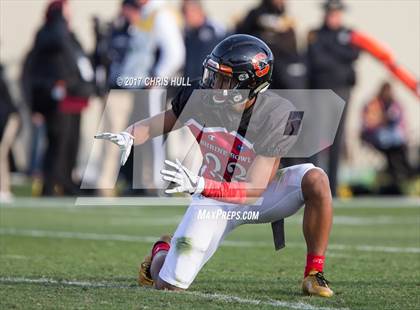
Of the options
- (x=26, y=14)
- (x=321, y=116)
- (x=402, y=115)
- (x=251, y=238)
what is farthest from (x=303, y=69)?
(x=26, y=14)

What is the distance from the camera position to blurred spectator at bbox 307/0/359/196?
13.6 m

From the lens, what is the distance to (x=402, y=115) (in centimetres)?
1652

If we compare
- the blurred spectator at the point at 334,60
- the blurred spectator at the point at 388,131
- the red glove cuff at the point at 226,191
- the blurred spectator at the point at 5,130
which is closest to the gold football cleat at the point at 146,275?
the red glove cuff at the point at 226,191

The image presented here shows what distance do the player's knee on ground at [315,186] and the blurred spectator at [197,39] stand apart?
8129 millimetres

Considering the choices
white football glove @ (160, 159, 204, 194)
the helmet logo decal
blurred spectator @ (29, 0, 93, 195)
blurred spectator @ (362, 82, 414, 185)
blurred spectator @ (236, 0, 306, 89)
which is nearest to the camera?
white football glove @ (160, 159, 204, 194)

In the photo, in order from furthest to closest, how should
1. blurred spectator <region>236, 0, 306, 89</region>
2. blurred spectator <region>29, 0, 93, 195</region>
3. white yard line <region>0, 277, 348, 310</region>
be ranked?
blurred spectator <region>29, 0, 93, 195</region>, blurred spectator <region>236, 0, 306, 89</region>, white yard line <region>0, 277, 348, 310</region>

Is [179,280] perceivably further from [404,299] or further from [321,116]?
[321,116]

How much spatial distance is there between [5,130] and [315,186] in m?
8.64

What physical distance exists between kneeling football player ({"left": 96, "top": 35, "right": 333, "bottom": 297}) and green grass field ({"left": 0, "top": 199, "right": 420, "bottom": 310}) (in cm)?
20

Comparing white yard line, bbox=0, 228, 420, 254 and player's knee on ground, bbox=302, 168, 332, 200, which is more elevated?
player's knee on ground, bbox=302, 168, 332, 200

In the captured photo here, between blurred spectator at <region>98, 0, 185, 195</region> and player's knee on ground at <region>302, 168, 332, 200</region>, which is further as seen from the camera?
blurred spectator at <region>98, 0, 185, 195</region>

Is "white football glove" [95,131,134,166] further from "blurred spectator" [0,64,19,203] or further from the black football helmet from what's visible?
"blurred spectator" [0,64,19,203]

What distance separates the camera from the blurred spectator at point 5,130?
13.4 m

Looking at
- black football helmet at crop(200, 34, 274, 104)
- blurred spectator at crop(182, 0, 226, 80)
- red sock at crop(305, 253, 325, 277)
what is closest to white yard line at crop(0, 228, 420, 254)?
red sock at crop(305, 253, 325, 277)
